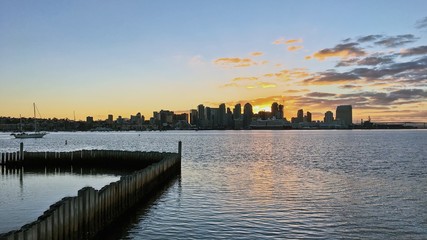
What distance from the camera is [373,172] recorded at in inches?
1941

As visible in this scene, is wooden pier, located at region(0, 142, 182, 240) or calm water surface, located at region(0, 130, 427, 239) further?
calm water surface, located at region(0, 130, 427, 239)

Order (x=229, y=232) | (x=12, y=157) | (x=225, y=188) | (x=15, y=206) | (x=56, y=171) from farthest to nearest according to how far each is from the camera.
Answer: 1. (x=12, y=157)
2. (x=56, y=171)
3. (x=225, y=188)
4. (x=15, y=206)
5. (x=229, y=232)

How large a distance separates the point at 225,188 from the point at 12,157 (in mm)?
28072

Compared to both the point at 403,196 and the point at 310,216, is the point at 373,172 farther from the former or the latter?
the point at 310,216

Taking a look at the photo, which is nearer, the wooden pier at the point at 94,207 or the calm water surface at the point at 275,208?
the wooden pier at the point at 94,207

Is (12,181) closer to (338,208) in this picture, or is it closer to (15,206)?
(15,206)

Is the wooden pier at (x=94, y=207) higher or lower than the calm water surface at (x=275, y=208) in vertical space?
higher

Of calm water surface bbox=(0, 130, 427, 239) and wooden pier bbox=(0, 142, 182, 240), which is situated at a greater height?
wooden pier bbox=(0, 142, 182, 240)

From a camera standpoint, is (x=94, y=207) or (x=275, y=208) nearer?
(x=94, y=207)

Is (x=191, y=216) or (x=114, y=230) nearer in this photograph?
(x=114, y=230)

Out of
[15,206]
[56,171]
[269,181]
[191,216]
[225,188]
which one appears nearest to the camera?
[191,216]

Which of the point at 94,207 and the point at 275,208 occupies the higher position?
the point at 94,207

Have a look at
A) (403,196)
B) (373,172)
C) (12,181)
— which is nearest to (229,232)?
(403,196)

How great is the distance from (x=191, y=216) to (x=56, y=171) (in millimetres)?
27791
